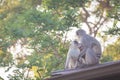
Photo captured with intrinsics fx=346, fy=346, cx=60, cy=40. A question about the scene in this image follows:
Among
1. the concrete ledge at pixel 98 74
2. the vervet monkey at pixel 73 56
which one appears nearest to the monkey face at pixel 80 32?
the vervet monkey at pixel 73 56

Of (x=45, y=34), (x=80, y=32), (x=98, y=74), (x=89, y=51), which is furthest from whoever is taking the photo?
(x=45, y=34)

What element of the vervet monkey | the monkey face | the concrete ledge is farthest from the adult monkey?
the concrete ledge

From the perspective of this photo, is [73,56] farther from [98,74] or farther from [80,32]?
[98,74]

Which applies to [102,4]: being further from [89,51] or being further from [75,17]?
[89,51]

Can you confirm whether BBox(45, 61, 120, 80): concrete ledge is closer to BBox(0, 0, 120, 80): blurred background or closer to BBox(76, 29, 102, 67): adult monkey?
BBox(76, 29, 102, 67): adult monkey

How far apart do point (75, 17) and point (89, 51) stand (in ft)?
25.6

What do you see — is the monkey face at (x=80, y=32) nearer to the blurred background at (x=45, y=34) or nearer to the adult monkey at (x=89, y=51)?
the adult monkey at (x=89, y=51)

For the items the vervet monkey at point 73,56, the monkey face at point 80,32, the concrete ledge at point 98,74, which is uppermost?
the monkey face at point 80,32

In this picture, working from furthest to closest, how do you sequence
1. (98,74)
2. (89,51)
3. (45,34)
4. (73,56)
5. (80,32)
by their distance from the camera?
1. (45,34)
2. (80,32)
3. (73,56)
4. (89,51)
5. (98,74)

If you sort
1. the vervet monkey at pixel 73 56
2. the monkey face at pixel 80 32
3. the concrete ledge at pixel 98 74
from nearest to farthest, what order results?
the concrete ledge at pixel 98 74 < the vervet monkey at pixel 73 56 < the monkey face at pixel 80 32

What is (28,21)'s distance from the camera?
1541 cm

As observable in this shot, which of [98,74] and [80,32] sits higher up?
[80,32]

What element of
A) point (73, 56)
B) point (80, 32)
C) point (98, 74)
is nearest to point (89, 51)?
point (73, 56)

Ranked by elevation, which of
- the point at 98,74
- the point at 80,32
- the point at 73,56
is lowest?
the point at 98,74
